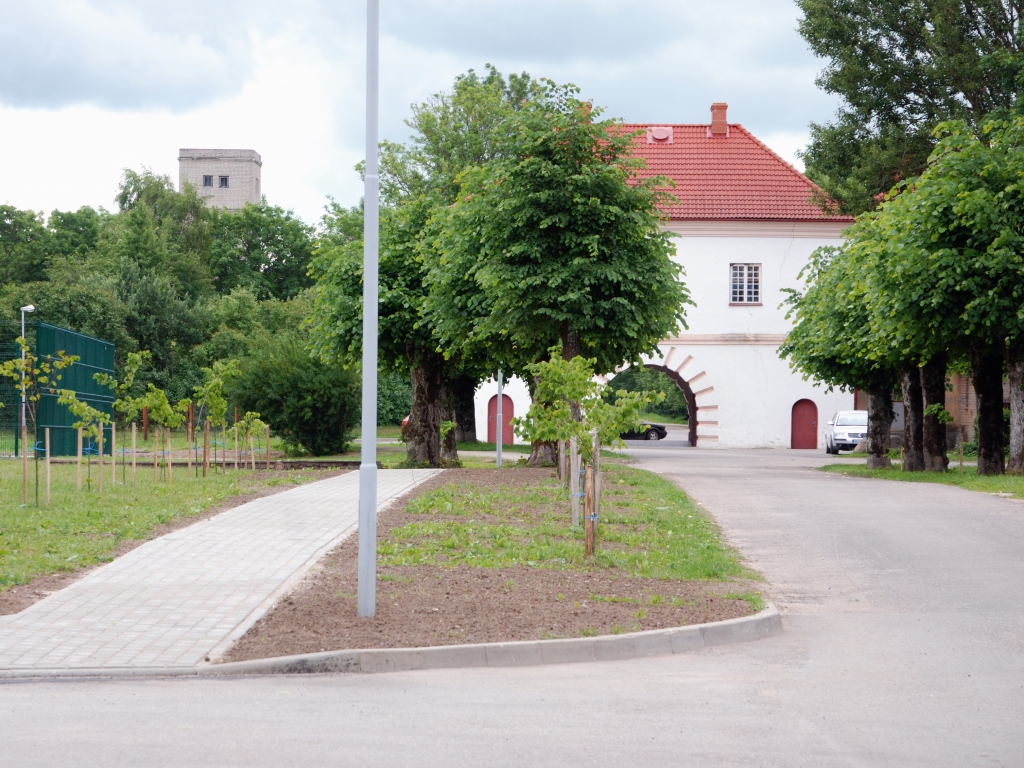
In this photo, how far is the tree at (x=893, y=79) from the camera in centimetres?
3453

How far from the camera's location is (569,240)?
74.1ft

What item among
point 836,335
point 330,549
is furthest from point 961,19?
point 330,549

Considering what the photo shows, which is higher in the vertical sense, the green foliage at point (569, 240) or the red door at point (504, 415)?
the green foliage at point (569, 240)

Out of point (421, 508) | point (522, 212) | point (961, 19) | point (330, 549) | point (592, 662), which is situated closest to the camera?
point (592, 662)

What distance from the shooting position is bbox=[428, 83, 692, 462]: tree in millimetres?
22516

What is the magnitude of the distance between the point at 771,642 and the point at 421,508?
8744mm

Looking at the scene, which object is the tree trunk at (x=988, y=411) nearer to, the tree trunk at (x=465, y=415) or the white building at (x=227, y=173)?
the tree trunk at (x=465, y=415)

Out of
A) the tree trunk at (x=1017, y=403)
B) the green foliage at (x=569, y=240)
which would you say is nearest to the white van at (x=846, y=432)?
the tree trunk at (x=1017, y=403)

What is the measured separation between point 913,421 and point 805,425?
1783 centimetres

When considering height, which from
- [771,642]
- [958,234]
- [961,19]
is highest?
[961,19]

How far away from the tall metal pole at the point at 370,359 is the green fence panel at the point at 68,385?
20342 mm

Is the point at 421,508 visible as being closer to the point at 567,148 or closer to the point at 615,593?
the point at 615,593

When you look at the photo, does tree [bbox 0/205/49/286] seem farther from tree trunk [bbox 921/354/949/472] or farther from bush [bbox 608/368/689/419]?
tree trunk [bbox 921/354/949/472]

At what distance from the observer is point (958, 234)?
24.4 m
